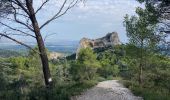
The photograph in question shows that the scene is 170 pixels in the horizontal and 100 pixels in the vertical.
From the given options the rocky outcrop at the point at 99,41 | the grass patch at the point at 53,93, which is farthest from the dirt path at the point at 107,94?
the rocky outcrop at the point at 99,41

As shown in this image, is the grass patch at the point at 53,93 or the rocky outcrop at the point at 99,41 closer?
the grass patch at the point at 53,93

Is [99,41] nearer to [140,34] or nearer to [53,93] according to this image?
[140,34]

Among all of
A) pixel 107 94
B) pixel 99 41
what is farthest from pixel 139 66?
pixel 99 41

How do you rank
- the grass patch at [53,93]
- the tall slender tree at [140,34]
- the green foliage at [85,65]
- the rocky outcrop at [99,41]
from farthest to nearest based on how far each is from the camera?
the rocky outcrop at [99,41] < the green foliage at [85,65] < the tall slender tree at [140,34] < the grass patch at [53,93]

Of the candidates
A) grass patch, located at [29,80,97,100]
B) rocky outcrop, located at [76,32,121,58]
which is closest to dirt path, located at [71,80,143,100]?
grass patch, located at [29,80,97,100]

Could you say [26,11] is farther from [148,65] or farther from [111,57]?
[111,57]

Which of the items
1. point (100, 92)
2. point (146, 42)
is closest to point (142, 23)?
point (146, 42)

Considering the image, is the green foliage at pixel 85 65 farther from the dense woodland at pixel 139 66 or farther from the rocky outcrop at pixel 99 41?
the rocky outcrop at pixel 99 41

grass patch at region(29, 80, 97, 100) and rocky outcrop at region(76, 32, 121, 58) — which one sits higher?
rocky outcrop at region(76, 32, 121, 58)

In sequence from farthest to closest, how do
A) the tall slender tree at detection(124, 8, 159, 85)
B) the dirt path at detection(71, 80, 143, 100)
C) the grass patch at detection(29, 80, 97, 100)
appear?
the tall slender tree at detection(124, 8, 159, 85) → the dirt path at detection(71, 80, 143, 100) → the grass patch at detection(29, 80, 97, 100)

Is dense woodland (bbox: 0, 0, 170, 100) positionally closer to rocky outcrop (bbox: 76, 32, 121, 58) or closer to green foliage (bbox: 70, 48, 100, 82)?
green foliage (bbox: 70, 48, 100, 82)

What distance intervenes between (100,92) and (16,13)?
5522mm

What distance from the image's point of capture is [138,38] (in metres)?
31.4

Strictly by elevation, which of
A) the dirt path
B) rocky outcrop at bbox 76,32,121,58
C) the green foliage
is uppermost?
rocky outcrop at bbox 76,32,121,58
